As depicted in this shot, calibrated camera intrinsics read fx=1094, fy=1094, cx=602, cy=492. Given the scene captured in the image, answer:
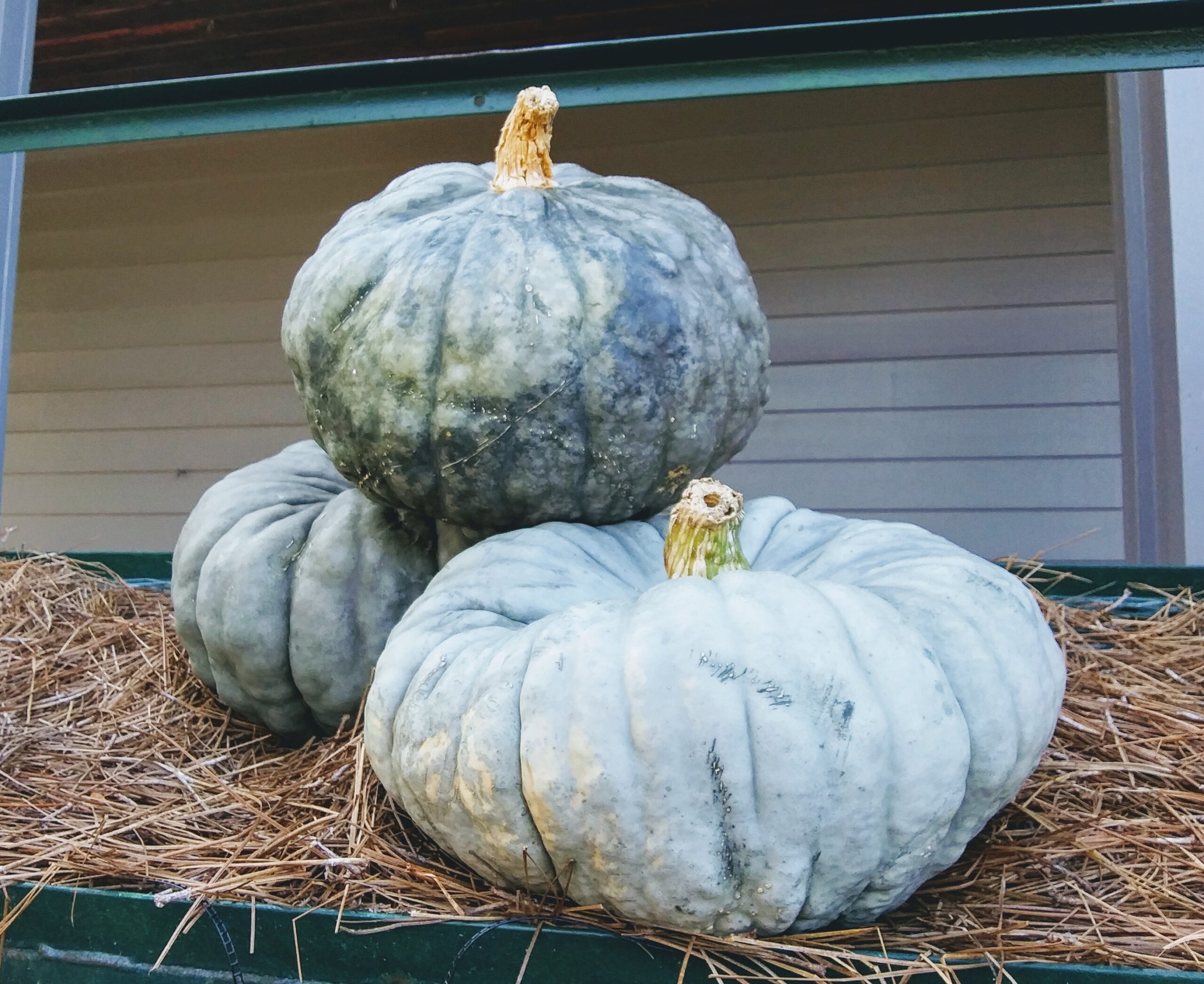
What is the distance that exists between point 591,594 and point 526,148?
0.77 metres

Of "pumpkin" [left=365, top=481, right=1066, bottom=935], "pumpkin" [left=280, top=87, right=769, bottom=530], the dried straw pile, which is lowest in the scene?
the dried straw pile

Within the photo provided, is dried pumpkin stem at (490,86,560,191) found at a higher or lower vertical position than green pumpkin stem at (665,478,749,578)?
higher

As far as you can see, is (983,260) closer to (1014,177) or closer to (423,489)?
(1014,177)

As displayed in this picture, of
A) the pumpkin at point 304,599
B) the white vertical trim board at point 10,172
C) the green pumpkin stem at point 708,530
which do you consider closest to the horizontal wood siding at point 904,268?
A: the white vertical trim board at point 10,172

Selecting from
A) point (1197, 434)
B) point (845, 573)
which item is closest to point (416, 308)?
point (845, 573)

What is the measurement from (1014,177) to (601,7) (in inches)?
71.1

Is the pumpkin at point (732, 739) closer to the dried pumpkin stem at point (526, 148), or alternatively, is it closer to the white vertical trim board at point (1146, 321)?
the dried pumpkin stem at point (526, 148)

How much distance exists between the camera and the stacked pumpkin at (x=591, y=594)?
109cm

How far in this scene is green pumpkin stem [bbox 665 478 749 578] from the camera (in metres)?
1.38

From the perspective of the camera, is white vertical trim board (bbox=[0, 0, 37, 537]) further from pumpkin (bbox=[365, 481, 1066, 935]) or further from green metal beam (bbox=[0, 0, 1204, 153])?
pumpkin (bbox=[365, 481, 1066, 935])

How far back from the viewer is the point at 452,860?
1.38 metres

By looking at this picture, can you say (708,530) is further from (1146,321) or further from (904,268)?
(904,268)

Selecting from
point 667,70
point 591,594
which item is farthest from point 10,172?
point 591,594

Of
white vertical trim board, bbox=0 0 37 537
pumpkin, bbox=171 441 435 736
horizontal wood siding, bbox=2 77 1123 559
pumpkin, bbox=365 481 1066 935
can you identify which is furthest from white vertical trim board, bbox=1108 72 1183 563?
white vertical trim board, bbox=0 0 37 537
